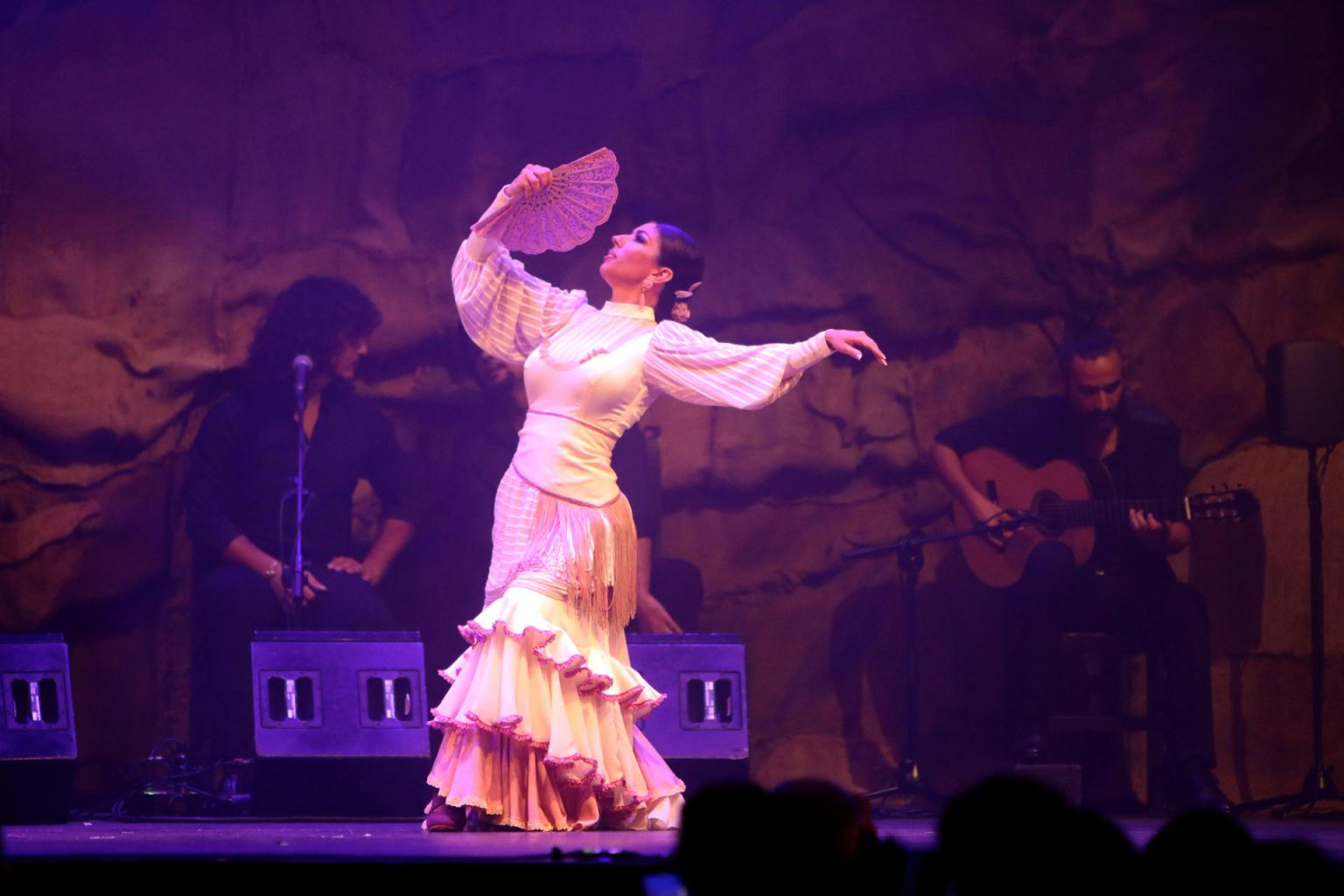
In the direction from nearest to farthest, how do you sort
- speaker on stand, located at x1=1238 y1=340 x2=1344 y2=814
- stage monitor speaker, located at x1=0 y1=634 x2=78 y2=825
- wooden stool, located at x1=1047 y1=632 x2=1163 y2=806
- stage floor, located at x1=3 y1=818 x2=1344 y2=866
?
stage floor, located at x1=3 y1=818 x2=1344 y2=866, stage monitor speaker, located at x1=0 y1=634 x2=78 y2=825, speaker on stand, located at x1=1238 y1=340 x2=1344 y2=814, wooden stool, located at x1=1047 y1=632 x2=1163 y2=806

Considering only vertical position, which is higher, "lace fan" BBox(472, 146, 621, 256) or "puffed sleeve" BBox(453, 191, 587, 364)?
"lace fan" BBox(472, 146, 621, 256)

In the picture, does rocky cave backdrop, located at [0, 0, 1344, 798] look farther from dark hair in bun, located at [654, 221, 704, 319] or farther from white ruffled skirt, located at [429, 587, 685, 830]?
white ruffled skirt, located at [429, 587, 685, 830]

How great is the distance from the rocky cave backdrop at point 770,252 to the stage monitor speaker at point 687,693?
4.49 ft

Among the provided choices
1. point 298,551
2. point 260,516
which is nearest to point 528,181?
point 298,551

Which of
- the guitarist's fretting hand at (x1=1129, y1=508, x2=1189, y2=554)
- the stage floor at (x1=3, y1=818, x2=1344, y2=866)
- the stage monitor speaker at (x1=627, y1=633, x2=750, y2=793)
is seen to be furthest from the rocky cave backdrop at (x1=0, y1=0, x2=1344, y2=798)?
the stage monitor speaker at (x1=627, y1=633, x2=750, y2=793)

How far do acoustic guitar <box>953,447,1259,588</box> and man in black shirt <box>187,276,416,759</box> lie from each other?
7.68 feet

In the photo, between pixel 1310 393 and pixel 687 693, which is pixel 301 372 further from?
pixel 1310 393

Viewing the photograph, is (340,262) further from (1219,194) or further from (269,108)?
(1219,194)

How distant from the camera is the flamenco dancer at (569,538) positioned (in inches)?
171

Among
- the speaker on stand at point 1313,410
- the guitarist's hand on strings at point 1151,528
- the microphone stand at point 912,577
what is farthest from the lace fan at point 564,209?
the speaker on stand at point 1313,410

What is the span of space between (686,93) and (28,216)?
2850mm

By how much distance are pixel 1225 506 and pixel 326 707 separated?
3394 millimetres

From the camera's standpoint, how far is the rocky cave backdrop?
6746 millimetres

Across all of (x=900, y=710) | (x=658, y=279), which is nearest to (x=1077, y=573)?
(x=900, y=710)
